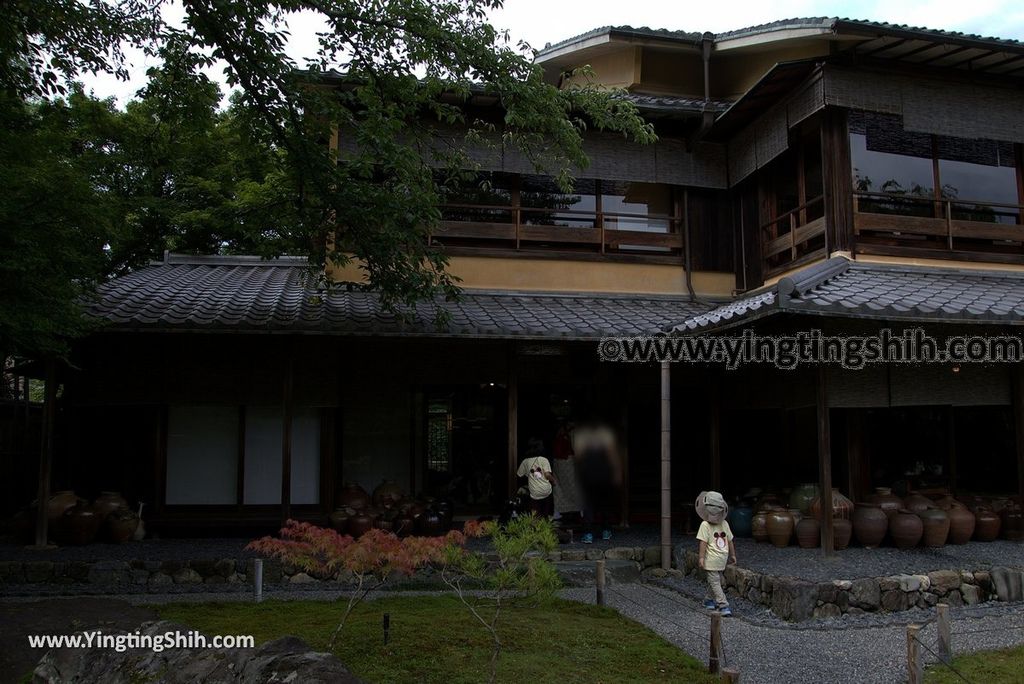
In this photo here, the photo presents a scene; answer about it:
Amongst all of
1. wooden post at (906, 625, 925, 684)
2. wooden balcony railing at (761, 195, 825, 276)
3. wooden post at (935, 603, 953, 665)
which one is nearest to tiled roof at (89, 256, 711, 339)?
wooden balcony railing at (761, 195, 825, 276)

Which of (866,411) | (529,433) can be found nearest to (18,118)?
(529,433)

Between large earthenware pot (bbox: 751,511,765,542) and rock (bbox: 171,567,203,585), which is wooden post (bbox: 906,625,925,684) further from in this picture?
rock (bbox: 171,567,203,585)

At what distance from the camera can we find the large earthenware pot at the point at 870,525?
9133 millimetres

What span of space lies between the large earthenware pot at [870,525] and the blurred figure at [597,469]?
11.9 feet

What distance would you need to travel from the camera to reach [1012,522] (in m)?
9.95

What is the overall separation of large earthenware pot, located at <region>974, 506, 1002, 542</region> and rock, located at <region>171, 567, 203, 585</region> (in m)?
9.59

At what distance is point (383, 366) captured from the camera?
1204 centimetres

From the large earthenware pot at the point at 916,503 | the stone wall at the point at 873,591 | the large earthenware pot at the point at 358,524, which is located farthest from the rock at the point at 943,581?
the large earthenware pot at the point at 358,524

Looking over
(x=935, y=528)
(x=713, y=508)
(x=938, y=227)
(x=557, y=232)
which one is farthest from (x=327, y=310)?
(x=938, y=227)

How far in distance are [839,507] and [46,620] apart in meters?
8.53

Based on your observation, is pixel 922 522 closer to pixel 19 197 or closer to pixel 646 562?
pixel 646 562

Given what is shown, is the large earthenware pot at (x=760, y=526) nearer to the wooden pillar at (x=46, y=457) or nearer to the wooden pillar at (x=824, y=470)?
the wooden pillar at (x=824, y=470)

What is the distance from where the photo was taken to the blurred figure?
1180 cm

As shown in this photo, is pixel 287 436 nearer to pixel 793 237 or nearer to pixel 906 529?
pixel 906 529
